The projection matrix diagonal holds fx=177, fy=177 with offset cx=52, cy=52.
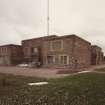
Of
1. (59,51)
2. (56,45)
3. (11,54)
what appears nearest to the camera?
(59,51)

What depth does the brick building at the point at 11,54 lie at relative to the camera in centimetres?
4994

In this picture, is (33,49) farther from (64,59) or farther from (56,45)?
(64,59)

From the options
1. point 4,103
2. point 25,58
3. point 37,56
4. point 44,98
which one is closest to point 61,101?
point 44,98

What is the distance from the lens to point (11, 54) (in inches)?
1965

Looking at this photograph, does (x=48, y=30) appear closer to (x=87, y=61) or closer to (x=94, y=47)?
(x=87, y=61)

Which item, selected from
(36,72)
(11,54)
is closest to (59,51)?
(36,72)

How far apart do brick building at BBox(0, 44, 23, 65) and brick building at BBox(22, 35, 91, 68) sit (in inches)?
135

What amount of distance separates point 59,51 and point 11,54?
16.5m

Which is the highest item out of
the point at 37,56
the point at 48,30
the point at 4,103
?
the point at 48,30

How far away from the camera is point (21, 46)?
51094 millimetres

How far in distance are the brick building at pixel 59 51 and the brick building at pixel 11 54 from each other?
11.2ft

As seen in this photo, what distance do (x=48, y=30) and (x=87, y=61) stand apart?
13.1 meters

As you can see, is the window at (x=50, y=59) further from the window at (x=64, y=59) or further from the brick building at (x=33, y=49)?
the brick building at (x=33, y=49)

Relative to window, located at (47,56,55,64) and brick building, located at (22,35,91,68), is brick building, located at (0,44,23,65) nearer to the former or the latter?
brick building, located at (22,35,91,68)
